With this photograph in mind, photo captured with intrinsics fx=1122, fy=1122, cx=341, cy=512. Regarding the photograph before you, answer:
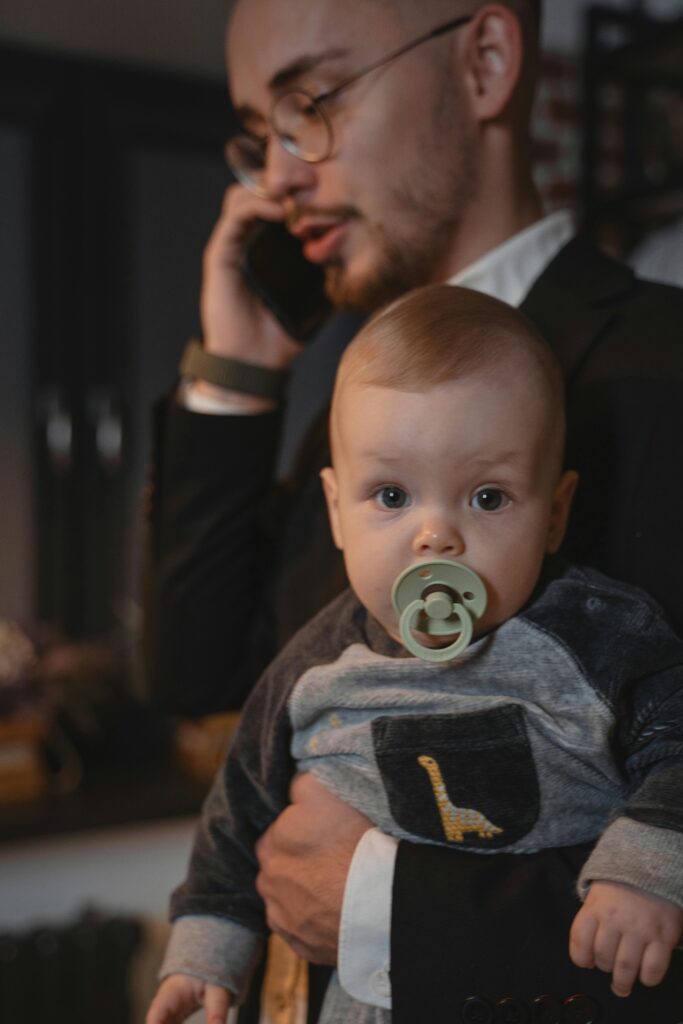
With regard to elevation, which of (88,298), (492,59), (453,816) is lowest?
(88,298)

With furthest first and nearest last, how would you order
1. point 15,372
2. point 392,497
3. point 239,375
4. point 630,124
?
point 630,124 < point 15,372 < point 239,375 < point 392,497

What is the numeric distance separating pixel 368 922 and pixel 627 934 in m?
0.22

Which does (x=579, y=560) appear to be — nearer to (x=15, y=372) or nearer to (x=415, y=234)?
(x=415, y=234)

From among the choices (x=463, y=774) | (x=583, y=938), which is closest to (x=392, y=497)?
(x=463, y=774)

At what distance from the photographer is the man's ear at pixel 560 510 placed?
0.86 m

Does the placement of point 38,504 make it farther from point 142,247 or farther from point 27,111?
point 27,111

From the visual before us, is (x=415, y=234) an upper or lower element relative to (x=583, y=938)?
upper

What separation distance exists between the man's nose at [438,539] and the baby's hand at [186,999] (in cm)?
40

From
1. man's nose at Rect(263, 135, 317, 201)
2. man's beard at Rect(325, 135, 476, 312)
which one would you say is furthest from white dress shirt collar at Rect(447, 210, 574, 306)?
man's nose at Rect(263, 135, 317, 201)

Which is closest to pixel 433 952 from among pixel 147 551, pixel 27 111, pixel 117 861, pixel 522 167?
pixel 147 551

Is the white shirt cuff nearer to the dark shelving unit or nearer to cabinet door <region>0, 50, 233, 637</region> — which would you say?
cabinet door <region>0, 50, 233, 637</region>

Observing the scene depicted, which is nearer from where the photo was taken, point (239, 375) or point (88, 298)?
point (239, 375)

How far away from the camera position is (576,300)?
1.04 meters

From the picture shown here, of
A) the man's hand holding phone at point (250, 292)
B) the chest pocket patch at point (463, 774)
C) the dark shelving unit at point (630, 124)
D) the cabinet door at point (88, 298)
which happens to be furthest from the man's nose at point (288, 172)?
the dark shelving unit at point (630, 124)
